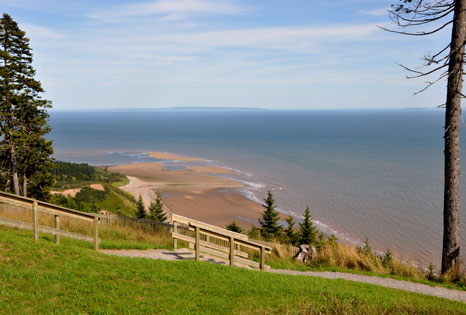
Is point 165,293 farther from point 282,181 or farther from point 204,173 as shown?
point 204,173

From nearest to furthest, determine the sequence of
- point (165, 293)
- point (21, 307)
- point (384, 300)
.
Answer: point (21, 307) < point (165, 293) < point (384, 300)

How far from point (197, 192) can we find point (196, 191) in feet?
2.18

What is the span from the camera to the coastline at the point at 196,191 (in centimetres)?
4416

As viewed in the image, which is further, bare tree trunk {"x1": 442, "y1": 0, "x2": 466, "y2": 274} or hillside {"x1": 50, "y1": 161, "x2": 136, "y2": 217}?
hillside {"x1": 50, "y1": 161, "x2": 136, "y2": 217}

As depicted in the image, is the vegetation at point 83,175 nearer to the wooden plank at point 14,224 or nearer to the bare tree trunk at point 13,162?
the bare tree trunk at point 13,162

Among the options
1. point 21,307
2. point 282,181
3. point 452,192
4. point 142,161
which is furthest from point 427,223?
point 142,161

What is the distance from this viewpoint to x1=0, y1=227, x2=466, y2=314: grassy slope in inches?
279

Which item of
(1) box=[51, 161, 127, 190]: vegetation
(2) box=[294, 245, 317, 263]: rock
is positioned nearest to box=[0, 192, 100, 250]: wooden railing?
(2) box=[294, 245, 317, 263]: rock

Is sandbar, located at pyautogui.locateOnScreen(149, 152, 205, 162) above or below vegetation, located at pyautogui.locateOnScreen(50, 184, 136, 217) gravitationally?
above

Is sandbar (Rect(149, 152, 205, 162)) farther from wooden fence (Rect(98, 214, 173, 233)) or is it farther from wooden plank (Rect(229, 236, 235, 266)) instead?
wooden plank (Rect(229, 236, 235, 266))

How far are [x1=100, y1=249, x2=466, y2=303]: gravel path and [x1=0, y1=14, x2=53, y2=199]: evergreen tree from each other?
1832 cm

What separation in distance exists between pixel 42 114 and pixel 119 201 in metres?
23.3

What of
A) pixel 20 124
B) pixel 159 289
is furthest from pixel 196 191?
pixel 159 289

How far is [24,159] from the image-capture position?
89.5 ft
